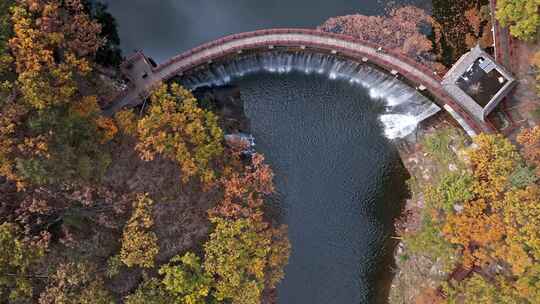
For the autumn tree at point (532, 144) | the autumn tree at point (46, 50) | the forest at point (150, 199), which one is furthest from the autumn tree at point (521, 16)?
the autumn tree at point (46, 50)

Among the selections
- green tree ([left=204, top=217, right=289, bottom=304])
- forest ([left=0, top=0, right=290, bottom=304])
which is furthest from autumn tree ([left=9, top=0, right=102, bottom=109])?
green tree ([left=204, top=217, right=289, bottom=304])

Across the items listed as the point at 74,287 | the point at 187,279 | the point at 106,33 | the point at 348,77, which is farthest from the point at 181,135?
the point at 348,77

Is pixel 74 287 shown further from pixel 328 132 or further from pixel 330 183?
pixel 328 132

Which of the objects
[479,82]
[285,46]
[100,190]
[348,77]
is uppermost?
[479,82]

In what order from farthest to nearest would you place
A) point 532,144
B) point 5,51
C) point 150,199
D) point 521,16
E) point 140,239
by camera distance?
point 521,16
point 532,144
point 150,199
point 140,239
point 5,51

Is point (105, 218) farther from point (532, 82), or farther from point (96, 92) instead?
point (532, 82)

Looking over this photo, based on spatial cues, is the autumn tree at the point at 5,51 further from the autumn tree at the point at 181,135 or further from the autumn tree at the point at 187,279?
the autumn tree at the point at 187,279
